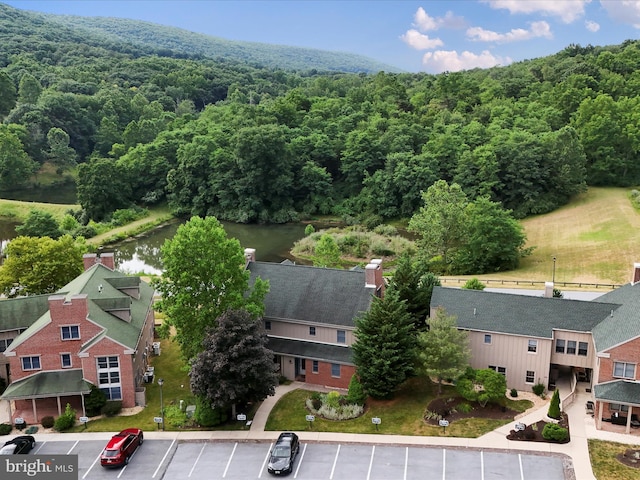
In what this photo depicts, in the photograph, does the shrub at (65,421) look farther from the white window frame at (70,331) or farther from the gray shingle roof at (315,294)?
the gray shingle roof at (315,294)

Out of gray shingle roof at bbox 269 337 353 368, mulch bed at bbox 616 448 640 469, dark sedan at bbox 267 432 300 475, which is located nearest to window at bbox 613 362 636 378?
mulch bed at bbox 616 448 640 469

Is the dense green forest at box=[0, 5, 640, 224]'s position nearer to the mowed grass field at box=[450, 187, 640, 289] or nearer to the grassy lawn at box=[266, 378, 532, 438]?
the mowed grass field at box=[450, 187, 640, 289]

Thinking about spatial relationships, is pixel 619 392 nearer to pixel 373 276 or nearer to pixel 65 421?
pixel 373 276

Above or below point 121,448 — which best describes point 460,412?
below

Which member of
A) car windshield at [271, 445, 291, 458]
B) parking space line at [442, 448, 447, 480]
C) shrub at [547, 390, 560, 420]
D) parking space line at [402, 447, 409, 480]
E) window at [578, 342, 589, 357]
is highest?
window at [578, 342, 589, 357]

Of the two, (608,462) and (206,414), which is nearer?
(608,462)

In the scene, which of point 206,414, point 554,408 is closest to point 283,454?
point 206,414
